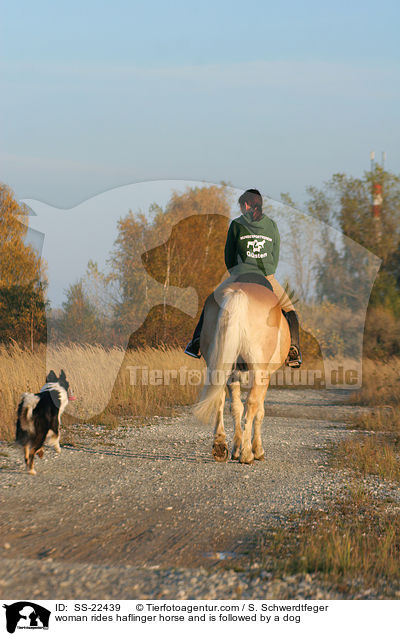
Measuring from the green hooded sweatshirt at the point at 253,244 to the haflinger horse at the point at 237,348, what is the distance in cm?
41

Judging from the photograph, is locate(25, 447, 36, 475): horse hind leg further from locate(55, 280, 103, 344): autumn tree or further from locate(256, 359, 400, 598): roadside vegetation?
locate(55, 280, 103, 344): autumn tree

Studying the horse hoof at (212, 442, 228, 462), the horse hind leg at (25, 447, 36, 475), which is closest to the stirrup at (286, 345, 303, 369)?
the horse hoof at (212, 442, 228, 462)

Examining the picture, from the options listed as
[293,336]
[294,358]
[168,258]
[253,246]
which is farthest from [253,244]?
[168,258]

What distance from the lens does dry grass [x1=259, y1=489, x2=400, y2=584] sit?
4.13 metres

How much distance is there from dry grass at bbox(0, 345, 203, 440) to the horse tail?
147 inches

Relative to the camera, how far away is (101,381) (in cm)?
1332

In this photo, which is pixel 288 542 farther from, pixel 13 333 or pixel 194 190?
pixel 194 190

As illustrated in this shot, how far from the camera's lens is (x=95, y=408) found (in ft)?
40.1

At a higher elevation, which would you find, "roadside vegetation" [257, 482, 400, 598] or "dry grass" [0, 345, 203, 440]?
"dry grass" [0, 345, 203, 440]

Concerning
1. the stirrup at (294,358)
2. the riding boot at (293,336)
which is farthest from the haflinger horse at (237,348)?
the stirrup at (294,358)

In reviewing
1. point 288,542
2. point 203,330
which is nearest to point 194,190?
point 203,330

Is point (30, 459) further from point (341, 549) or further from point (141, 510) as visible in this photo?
point (341, 549)

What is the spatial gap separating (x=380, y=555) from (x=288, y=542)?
0.72m

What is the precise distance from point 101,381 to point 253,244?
6.42 meters
